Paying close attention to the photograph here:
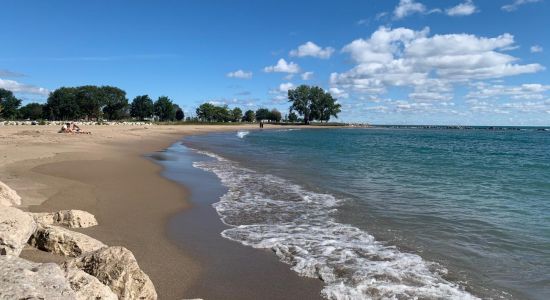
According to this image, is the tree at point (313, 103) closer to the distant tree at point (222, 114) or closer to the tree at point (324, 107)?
the tree at point (324, 107)

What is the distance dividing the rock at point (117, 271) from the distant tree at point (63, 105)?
124253 mm

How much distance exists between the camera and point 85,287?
3.75 meters

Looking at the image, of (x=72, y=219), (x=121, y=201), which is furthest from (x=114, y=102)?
(x=72, y=219)

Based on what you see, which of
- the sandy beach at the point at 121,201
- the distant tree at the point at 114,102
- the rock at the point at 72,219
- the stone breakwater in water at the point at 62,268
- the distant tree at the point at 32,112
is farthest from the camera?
the distant tree at the point at 32,112

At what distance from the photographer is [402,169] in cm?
2320

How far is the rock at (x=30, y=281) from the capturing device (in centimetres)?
292

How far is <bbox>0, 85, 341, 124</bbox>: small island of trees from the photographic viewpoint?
115 metres

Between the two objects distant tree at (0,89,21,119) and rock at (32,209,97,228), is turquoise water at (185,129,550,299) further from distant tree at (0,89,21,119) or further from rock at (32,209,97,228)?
distant tree at (0,89,21,119)

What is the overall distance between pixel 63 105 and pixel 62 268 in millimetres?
125470

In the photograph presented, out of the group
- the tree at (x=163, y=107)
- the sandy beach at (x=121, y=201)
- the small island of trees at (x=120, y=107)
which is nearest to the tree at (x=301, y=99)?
the small island of trees at (x=120, y=107)

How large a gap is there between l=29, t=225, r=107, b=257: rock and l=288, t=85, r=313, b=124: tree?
164217 mm

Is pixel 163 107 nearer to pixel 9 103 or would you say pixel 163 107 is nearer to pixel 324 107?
pixel 9 103

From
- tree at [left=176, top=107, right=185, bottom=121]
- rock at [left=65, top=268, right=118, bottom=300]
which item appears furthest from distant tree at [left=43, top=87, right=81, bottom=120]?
rock at [left=65, top=268, right=118, bottom=300]

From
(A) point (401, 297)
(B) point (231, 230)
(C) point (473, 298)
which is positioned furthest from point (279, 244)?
(C) point (473, 298)
